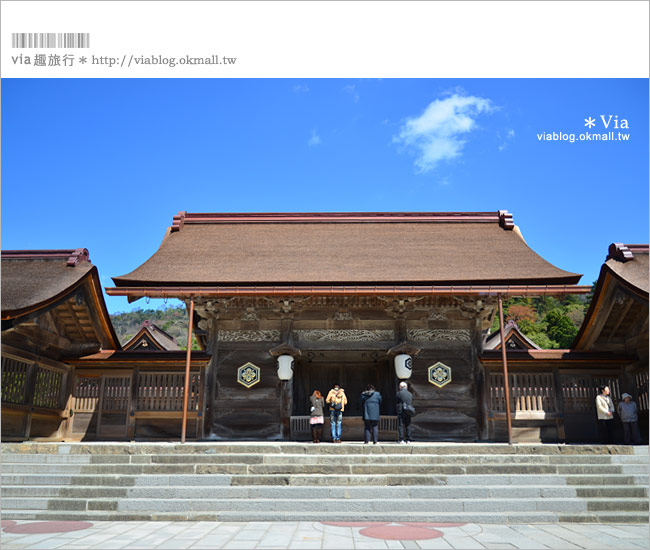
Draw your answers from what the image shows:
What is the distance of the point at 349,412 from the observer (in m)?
15.2

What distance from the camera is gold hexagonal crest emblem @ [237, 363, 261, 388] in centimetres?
1369

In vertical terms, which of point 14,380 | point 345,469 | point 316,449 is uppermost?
A: point 14,380

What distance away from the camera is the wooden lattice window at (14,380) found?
37.5ft

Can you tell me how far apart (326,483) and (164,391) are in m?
6.92

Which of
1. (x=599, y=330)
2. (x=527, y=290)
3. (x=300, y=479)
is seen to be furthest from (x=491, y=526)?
(x=599, y=330)

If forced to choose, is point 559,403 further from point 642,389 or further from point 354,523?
point 354,523

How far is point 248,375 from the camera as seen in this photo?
1373 cm

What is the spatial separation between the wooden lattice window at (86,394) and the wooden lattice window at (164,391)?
1370 mm

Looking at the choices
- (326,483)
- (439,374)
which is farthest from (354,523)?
(439,374)

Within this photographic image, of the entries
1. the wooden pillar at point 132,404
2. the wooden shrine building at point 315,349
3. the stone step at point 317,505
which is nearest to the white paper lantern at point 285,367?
the wooden shrine building at point 315,349

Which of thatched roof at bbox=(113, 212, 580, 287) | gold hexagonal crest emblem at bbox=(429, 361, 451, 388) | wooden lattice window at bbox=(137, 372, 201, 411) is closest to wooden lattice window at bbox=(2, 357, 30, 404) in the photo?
wooden lattice window at bbox=(137, 372, 201, 411)

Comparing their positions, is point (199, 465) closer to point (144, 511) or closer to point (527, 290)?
point (144, 511)

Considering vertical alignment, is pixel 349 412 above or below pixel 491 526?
above

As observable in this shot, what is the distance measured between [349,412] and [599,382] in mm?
6941
